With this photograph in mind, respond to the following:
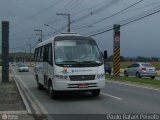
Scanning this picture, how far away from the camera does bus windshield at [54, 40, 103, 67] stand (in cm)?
1930

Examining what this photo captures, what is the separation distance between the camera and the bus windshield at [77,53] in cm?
1930

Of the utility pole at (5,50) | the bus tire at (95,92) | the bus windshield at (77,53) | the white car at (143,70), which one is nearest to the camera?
the bus windshield at (77,53)

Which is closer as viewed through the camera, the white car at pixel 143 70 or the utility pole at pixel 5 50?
the utility pole at pixel 5 50

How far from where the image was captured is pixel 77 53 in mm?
19609

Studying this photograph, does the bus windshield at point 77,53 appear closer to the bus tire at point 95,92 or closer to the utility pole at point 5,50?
the bus tire at point 95,92

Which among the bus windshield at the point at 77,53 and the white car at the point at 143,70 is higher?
the bus windshield at the point at 77,53

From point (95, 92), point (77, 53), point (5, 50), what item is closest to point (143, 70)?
point (5, 50)

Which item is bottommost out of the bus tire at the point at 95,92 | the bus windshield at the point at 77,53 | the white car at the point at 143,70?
the bus tire at the point at 95,92

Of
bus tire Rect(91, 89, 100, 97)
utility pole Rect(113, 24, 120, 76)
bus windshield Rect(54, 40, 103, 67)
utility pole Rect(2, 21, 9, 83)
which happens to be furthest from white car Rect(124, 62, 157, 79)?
bus windshield Rect(54, 40, 103, 67)

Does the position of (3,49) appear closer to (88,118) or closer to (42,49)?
(42,49)

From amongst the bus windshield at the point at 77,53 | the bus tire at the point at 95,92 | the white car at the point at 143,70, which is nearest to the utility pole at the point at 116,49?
the white car at the point at 143,70

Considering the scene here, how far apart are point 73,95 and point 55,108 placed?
5391 mm

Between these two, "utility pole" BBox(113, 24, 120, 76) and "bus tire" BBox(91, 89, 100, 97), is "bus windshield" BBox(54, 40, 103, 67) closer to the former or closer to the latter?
"bus tire" BBox(91, 89, 100, 97)

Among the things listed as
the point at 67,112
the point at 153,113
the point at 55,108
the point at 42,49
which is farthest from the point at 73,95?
the point at 153,113
